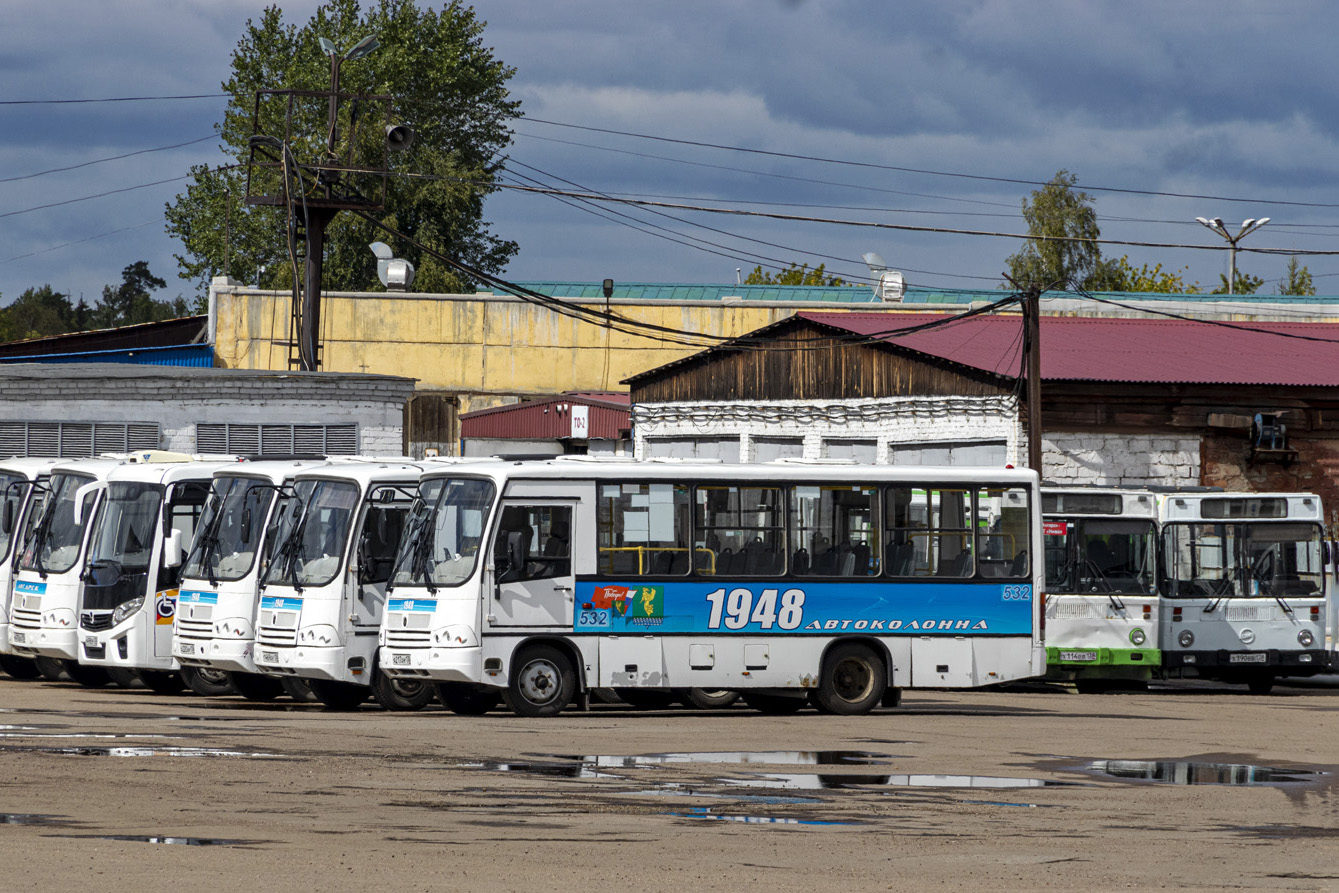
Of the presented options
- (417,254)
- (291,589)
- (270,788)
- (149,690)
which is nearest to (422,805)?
(270,788)

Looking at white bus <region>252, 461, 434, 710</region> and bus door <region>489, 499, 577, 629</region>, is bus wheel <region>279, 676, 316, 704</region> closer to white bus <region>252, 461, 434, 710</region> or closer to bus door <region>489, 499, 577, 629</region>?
white bus <region>252, 461, 434, 710</region>

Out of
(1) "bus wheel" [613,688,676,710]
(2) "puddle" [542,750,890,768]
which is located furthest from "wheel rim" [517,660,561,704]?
(2) "puddle" [542,750,890,768]

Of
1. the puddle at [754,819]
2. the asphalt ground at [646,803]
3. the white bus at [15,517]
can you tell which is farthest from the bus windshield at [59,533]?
the puddle at [754,819]

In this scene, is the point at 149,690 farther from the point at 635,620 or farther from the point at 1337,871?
the point at 1337,871

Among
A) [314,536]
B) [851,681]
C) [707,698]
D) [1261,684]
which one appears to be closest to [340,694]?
[314,536]

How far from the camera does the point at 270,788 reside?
1261cm

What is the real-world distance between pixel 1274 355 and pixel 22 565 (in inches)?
986

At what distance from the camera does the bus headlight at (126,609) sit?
2192 centimetres

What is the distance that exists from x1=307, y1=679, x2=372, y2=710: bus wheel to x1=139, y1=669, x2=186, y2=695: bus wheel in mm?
2841

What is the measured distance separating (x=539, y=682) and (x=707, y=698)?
10.8 feet

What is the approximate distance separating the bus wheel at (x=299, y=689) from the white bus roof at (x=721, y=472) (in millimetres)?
3043

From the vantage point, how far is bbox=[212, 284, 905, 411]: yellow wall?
56.4m

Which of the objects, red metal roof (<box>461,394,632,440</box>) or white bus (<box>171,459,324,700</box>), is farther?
red metal roof (<box>461,394,632,440</box>)

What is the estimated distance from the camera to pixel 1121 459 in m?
34.3
